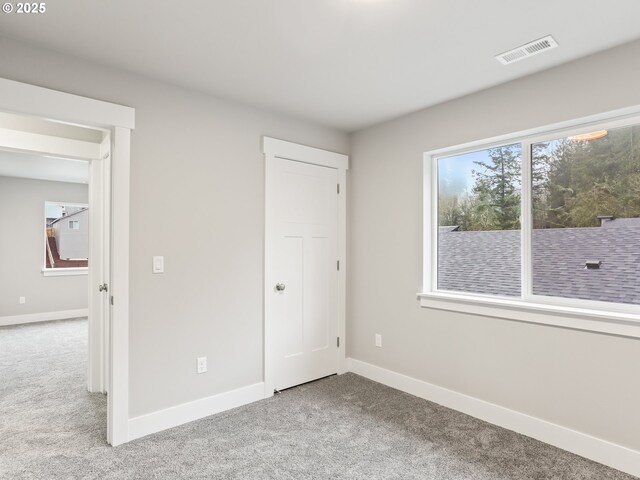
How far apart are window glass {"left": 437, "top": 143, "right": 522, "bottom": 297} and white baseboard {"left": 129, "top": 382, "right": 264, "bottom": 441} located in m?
1.83

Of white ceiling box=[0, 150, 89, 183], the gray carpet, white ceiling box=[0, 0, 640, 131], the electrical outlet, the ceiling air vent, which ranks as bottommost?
the gray carpet

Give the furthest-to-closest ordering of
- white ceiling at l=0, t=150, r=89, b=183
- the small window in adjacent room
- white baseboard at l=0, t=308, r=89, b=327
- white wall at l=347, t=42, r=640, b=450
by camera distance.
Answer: the small window in adjacent room → white baseboard at l=0, t=308, r=89, b=327 → white ceiling at l=0, t=150, r=89, b=183 → white wall at l=347, t=42, r=640, b=450

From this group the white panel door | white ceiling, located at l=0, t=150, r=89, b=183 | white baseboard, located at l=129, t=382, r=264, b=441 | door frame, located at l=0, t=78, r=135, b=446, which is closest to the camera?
door frame, located at l=0, t=78, r=135, b=446

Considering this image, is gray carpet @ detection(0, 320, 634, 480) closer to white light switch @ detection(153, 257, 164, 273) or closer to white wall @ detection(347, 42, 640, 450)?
white wall @ detection(347, 42, 640, 450)

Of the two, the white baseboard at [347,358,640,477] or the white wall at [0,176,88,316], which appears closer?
the white baseboard at [347,358,640,477]

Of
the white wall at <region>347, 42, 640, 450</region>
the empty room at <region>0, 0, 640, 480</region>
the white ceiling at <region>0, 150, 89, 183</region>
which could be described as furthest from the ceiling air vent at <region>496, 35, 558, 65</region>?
the white ceiling at <region>0, 150, 89, 183</region>

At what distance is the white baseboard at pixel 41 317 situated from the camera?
5.95 metres

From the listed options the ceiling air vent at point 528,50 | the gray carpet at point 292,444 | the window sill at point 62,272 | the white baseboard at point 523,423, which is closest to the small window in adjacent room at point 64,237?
the window sill at point 62,272

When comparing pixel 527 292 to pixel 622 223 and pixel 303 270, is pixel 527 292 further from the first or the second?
pixel 303 270

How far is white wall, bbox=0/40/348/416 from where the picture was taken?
2.47 m

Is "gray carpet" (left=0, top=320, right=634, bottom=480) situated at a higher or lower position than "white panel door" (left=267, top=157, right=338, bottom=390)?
lower

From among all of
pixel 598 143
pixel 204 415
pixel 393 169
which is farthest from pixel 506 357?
pixel 204 415

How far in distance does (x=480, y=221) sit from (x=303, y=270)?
1567 millimetres

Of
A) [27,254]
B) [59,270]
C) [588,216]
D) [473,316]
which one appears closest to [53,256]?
[59,270]
